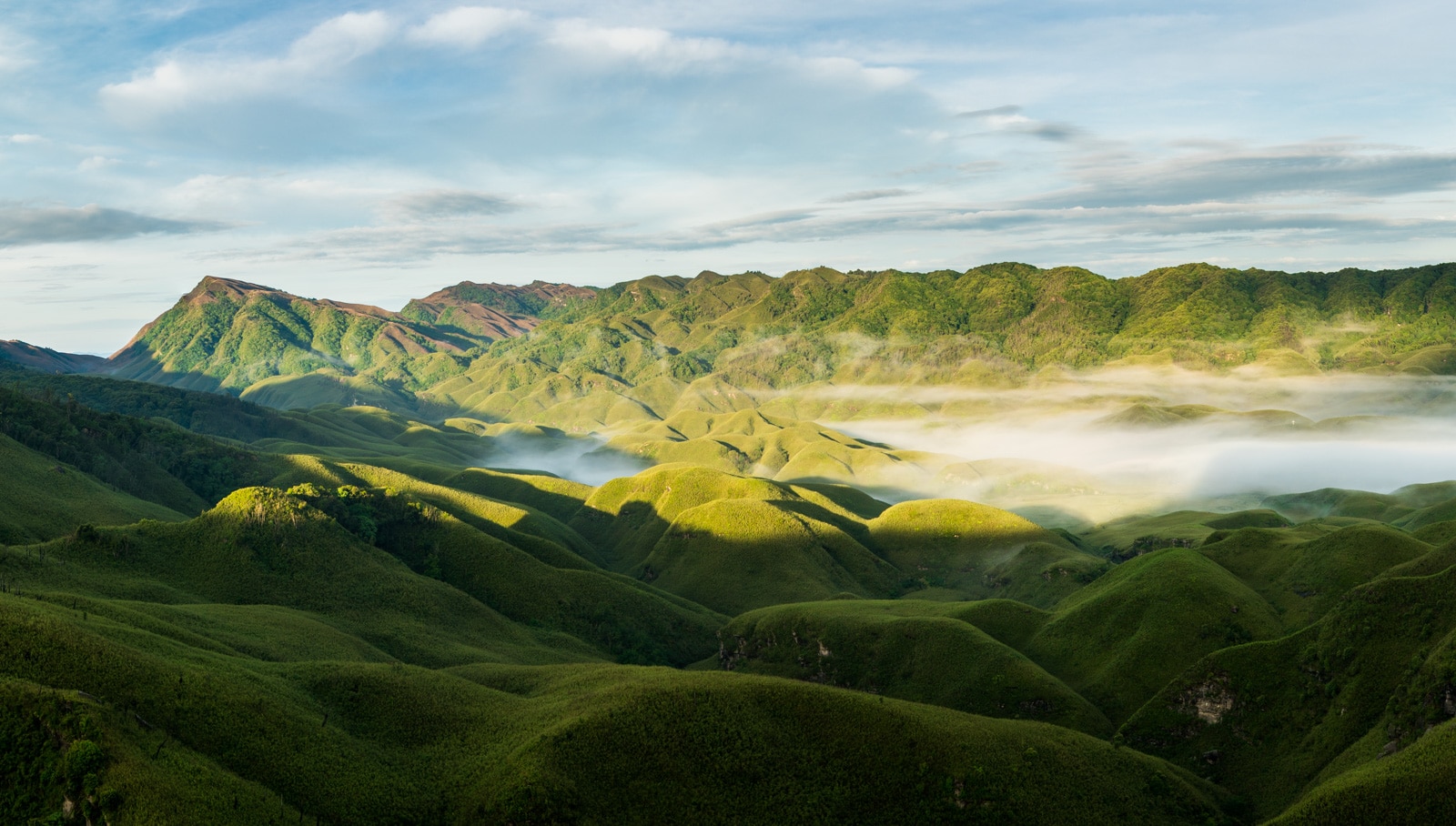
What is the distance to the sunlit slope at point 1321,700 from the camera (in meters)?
78.1

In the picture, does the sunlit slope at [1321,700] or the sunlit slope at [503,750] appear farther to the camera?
the sunlit slope at [1321,700]

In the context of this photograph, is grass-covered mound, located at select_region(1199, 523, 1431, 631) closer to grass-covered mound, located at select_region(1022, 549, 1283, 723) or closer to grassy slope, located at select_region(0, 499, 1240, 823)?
grass-covered mound, located at select_region(1022, 549, 1283, 723)

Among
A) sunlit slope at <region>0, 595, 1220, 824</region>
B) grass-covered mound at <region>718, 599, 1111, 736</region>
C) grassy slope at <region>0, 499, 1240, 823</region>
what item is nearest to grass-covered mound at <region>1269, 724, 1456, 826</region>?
sunlit slope at <region>0, 595, 1220, 824</region>

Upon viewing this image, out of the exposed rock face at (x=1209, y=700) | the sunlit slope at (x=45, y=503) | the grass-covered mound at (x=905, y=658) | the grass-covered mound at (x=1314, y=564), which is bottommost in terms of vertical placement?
the grass-covered mound at (x=905, y=658)

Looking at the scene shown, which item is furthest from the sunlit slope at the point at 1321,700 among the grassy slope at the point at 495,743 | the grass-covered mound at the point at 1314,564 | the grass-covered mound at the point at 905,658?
the grass-covered mound at the point at 1314,564

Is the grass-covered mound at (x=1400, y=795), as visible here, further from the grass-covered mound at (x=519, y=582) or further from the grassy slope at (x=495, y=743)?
the grass-covered mound at (x=519, y=582)

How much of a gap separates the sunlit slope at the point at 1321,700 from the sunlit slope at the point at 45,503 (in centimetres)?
17982

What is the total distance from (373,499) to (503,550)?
3065cm

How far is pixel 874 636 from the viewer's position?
488 ft

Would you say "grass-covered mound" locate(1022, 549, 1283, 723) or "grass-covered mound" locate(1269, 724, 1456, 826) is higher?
"grass-covered mound" locate(1269, 724, 1456, 826)

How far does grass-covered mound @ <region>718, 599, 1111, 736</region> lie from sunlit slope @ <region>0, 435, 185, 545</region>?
126m

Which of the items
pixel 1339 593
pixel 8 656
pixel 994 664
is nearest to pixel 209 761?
pixel 8 656

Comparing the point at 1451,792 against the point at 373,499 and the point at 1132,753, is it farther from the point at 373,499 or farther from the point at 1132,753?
the point at 373,499

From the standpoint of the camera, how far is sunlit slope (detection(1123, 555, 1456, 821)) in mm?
78062
